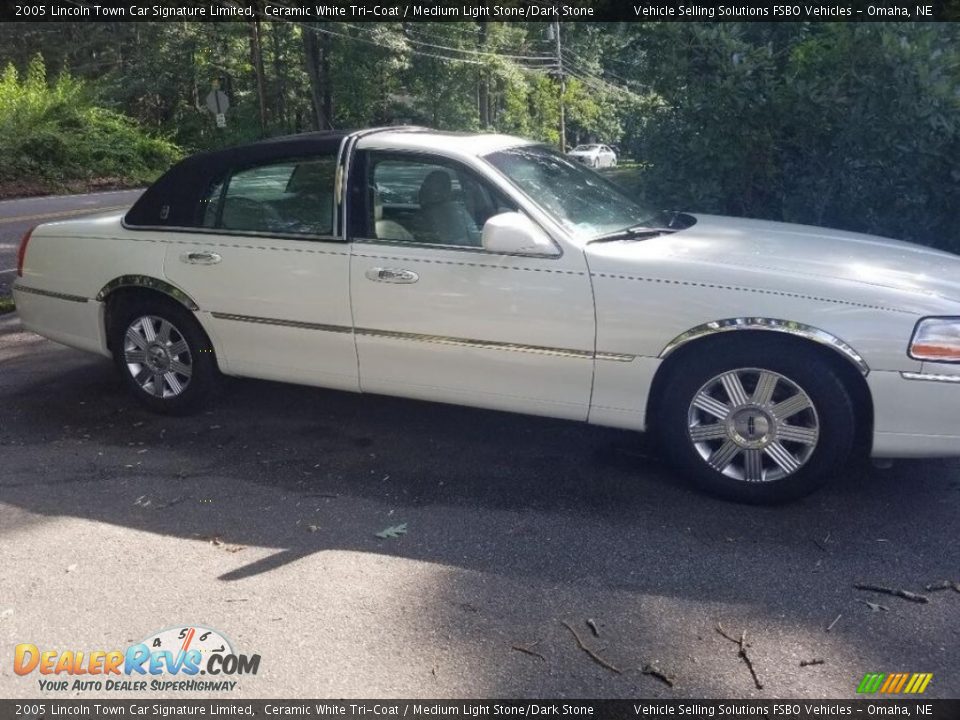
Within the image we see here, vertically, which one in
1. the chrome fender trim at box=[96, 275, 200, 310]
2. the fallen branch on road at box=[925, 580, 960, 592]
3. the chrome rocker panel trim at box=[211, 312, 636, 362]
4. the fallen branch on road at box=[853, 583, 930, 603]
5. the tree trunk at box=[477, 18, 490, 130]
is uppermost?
the tree trunk at box=[477, 18, 490, 130]

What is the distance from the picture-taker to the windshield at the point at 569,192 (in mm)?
4749

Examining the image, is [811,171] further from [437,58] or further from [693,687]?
[437,58]

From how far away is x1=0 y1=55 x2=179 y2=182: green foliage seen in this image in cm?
2716

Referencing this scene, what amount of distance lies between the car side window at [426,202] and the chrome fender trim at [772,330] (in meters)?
1.06

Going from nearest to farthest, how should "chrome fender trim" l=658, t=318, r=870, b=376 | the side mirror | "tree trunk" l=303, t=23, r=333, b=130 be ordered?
"chrome fender trim" l=658, t=318, r=870, b=376 → the side mirror → "tree trunk" l=303, t=23, r=333, b=130

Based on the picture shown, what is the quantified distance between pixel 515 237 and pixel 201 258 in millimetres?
1924

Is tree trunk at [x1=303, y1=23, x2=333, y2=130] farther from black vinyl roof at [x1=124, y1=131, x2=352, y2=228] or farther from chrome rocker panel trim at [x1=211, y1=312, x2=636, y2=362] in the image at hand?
chrome rocker panel trim at [x1=211, y1=312, x2=636, y2=362]

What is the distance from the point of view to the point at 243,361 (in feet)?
17.4

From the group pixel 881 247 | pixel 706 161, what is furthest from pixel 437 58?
pixel 881 247

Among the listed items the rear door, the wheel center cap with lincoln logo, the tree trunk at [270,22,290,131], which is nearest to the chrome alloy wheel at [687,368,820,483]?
the wheel center cap with lincoln logo

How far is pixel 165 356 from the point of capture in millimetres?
5543

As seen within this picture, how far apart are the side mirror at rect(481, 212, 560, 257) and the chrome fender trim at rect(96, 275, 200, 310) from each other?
1861mm

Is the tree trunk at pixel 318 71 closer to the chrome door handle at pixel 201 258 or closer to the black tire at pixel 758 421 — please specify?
the chrome door handle at pixel 201 258

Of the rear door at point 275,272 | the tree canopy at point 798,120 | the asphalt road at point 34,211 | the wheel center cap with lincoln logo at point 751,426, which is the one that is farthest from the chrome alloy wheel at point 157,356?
the asphalt road at point 34,211
